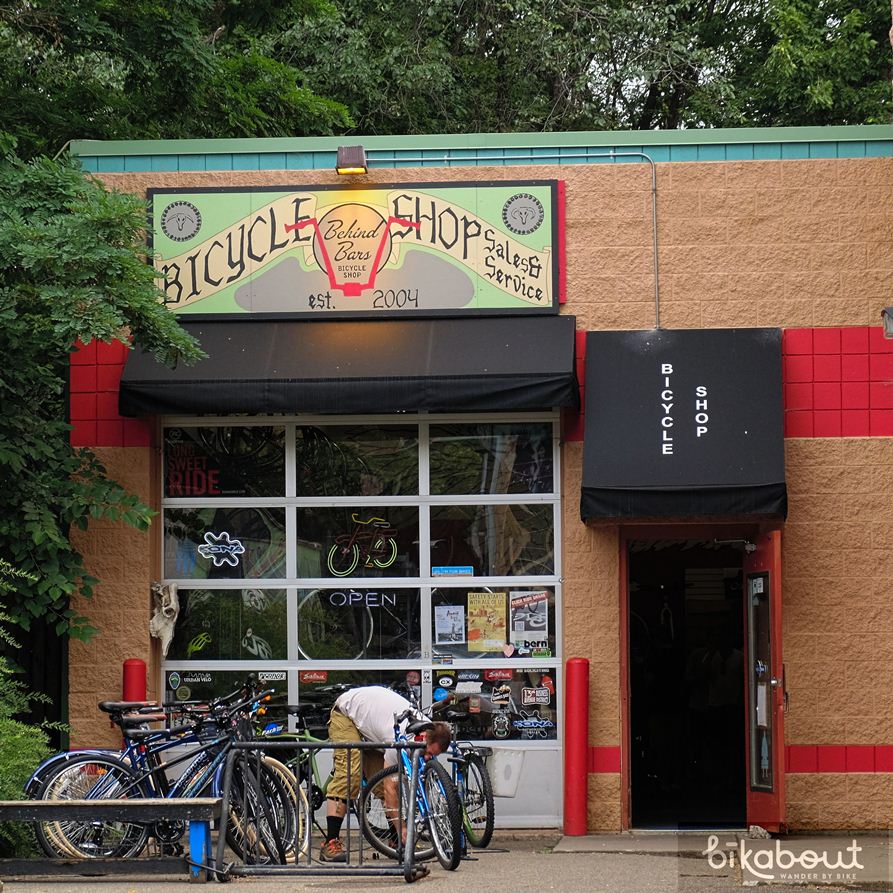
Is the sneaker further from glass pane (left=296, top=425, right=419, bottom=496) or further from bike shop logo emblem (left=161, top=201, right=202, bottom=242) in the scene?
bike shop logo emblem (left=161, top=201, right=202, bottom=242)

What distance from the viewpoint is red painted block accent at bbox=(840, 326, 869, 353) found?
1198 centimetres

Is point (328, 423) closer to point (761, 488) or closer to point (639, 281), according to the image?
point (639, 281)

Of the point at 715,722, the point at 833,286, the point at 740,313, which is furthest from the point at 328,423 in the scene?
the point at 715,722

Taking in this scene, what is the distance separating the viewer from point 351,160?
12.1m

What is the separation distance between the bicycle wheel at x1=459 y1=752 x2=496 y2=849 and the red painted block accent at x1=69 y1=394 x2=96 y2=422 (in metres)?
4.27

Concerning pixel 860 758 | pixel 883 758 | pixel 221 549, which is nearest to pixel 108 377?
pixel 221 549

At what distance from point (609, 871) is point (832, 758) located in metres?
2.93

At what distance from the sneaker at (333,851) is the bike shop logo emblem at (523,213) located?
5141 mm

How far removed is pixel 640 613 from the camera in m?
17.0

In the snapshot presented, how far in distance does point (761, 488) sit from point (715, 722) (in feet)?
17.0

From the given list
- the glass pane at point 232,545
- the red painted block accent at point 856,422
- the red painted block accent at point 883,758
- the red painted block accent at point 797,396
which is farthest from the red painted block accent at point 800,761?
the glass pane at point 232,545

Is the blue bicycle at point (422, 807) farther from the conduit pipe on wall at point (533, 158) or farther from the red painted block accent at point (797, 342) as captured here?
the conduit pipe on wall at point (533, 158)

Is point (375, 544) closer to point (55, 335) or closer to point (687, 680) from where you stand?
point (55, 335)

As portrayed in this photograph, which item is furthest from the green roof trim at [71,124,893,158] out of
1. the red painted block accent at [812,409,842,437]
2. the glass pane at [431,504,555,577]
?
the glass pane at [431,504,555,577]
